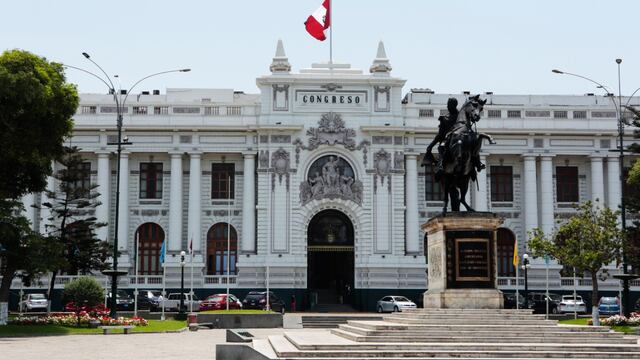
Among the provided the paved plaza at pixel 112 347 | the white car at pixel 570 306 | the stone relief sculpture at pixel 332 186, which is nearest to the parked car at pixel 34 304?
the stone relief sculpture at pixel 332 186

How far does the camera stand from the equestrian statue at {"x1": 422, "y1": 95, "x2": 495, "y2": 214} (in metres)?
28.9

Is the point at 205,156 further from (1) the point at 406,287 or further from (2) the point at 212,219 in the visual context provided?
(1) the point at 406,287

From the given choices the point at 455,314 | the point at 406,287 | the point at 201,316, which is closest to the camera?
the point at 455,314

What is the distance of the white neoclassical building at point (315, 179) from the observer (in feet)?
226

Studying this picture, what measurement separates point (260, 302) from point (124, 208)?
13618 mm

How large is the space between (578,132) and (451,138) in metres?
44.8

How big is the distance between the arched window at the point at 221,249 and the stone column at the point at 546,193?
22.7 meters

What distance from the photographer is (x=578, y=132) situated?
234ft

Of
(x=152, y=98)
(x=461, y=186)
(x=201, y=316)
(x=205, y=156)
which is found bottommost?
(x=201, y=316)

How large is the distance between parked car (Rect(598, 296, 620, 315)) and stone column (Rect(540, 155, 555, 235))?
8.75m

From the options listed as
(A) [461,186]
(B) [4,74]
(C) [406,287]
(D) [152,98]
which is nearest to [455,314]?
(A) [461,186]

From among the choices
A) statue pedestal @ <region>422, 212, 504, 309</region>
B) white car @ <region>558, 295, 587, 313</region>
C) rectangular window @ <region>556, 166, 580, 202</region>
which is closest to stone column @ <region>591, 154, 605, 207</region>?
rectangular window @ <region>556, 166, 580, 202</region>

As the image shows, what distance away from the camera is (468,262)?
2767 centimetres

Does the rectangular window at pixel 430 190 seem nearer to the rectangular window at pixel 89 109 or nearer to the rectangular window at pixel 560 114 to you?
the rectangular window at pixel 560 114
